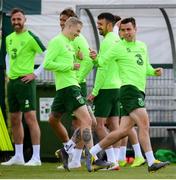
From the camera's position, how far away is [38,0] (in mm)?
16844

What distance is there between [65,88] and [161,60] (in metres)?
4.81

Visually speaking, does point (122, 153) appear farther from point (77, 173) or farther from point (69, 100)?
point (77, 173)

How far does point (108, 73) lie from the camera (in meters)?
14.0

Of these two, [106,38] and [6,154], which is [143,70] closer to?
[106,38]

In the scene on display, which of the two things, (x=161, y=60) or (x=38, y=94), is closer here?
(x=38, y=94)

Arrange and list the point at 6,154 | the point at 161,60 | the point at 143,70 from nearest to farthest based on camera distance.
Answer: the point at 143,70 < the point at 6,154 < the point at 161,60

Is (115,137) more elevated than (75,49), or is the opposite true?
(75,49)

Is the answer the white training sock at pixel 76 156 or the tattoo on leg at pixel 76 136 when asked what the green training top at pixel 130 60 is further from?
the white training sock at pixel 76 156

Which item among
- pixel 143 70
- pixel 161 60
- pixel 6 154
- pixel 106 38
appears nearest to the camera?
pixel 143 70

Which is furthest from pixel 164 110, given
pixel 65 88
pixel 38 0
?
pixel 65 88

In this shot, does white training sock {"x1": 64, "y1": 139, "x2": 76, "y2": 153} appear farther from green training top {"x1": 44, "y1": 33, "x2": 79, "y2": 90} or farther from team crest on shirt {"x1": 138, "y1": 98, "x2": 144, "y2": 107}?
team crest on shirt {"x1": 138, "y1": 98, "x2": 144, "y2": 107}

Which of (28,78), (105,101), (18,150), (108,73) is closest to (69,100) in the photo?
(105,101)

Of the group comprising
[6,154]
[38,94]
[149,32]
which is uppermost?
[149,32]

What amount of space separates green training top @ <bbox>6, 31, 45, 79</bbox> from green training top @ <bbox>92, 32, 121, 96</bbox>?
1437mm
